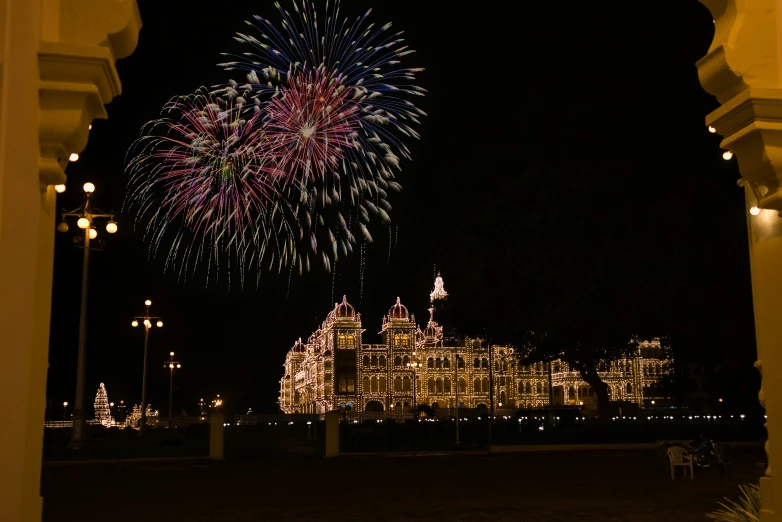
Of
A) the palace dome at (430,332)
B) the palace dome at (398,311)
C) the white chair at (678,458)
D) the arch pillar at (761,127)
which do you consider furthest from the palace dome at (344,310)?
the arch pillar at (761,127)

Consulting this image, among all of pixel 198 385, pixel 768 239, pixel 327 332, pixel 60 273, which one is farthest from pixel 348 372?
pixel 768 239

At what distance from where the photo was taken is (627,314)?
31953 mm

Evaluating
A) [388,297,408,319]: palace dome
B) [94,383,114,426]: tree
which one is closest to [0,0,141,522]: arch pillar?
[94,383,114,426]: tree

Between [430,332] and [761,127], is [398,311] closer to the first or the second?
[430,332]

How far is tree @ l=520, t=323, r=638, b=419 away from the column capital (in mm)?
29567

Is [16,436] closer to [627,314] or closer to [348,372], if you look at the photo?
[627,314]

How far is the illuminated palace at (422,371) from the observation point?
350ft

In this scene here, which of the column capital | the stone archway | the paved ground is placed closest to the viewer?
the column capital

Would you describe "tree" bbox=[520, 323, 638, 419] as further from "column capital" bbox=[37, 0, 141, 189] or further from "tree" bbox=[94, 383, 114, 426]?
"tree" bbox=[94, 383, 114, 426]

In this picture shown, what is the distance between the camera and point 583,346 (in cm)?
3569

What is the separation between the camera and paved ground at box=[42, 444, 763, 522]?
43.8ft

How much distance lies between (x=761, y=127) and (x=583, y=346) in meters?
31.4

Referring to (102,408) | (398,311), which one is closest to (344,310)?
(398,311)

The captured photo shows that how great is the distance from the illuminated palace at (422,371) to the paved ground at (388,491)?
81.2 metres
